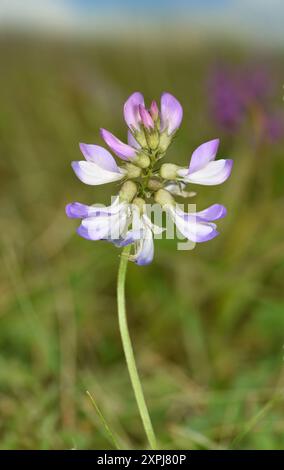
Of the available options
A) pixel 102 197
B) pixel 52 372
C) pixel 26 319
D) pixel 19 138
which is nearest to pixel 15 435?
pixel 52 372

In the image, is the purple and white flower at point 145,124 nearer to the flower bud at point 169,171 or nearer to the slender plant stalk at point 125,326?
the flower bud at point 169,171

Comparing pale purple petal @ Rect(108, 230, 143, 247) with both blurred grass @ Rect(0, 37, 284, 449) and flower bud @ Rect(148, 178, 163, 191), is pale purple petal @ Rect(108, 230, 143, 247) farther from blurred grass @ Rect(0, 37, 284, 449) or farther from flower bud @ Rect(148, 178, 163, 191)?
blurred grass @ Rect(0, 37, 284, 449)

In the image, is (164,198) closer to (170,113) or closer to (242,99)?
(170,113)

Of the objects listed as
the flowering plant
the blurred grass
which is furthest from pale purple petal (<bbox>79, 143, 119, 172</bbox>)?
the blurred grass

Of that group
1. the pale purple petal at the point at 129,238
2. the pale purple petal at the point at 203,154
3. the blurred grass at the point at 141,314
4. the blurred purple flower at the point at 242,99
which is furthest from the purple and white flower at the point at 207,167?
the blurred purple flower at the point at 242,99

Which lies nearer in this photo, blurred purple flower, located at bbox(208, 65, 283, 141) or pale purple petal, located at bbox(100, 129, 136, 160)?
pale purple petal, located at bbox(100, 129, 136, 160)

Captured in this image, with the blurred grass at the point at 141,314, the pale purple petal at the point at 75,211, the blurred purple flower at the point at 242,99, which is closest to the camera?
the pale purple petal at the point at 75,211
